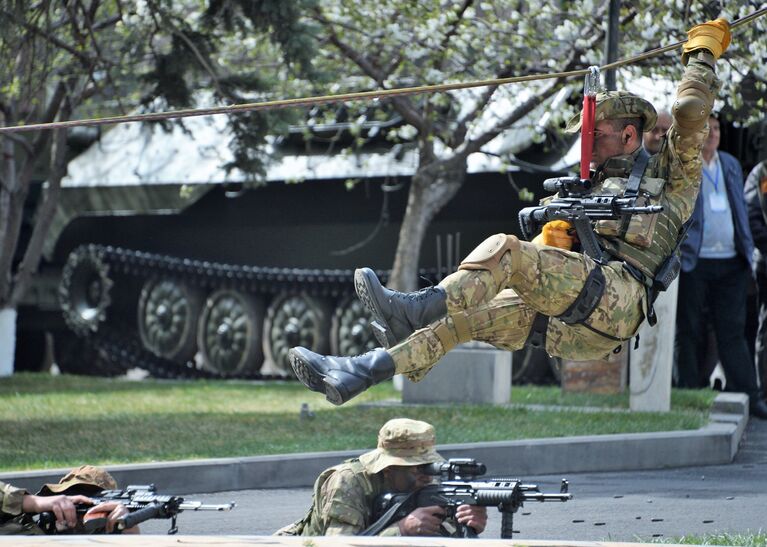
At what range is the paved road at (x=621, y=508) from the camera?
8984mm

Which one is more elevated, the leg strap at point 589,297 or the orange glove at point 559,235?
the orange glove at point 559,235

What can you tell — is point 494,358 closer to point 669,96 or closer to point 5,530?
point 669,96

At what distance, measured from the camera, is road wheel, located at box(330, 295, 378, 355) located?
65.3ft

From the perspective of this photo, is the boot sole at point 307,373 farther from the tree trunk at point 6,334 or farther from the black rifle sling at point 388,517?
the tree trunk at point 6,334

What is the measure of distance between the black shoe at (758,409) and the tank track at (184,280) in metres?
7.46

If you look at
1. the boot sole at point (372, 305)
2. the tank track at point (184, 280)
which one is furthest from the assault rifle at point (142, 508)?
the tank track at point (184, 280)

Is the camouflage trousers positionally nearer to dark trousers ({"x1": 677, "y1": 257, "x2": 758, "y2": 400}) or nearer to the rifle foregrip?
the rifle foregrip

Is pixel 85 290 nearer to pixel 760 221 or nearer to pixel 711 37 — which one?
pixel 760 221

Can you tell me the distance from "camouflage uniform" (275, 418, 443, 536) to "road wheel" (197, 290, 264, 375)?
13.0 metres

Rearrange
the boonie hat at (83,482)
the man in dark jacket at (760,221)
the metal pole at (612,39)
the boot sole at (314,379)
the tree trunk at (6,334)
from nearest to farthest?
the boot sole at (314,379) < the boonie hat at (83,482) < the metal pole at (612,39) < the man in dark jacket at (760,221) < the tree trunk at (6,334)

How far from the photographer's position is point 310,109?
18953 mm

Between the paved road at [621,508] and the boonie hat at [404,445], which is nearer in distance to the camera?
the boonie hat at [404,445]

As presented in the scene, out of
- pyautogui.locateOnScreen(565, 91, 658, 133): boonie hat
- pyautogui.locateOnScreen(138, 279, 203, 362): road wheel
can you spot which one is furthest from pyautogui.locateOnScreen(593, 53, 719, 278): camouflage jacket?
pyautogui.locateOnScreen(138, 279, 203, 362): road wheel

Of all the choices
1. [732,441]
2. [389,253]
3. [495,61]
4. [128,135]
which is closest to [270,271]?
[389,253]
